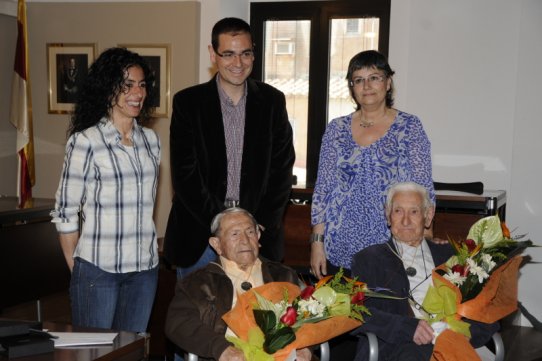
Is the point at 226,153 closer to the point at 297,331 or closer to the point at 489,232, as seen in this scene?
the point at 297,331

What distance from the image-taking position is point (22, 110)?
6.21 m

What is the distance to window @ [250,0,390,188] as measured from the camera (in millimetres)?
5930

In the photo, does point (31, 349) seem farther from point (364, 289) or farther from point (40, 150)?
point (40, 150)

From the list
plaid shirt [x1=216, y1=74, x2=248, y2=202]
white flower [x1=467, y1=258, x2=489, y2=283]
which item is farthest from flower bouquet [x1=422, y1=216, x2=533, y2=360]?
plaid shirt [x1=216, y1=74, x2=248, y2=202]

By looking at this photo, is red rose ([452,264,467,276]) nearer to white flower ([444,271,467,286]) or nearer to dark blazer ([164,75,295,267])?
white flower ([444,271,467,286])

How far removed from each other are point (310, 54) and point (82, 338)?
13.4 ft

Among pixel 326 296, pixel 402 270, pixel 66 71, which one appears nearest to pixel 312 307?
pixel 326 296

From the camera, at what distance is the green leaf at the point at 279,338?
94.6 inches

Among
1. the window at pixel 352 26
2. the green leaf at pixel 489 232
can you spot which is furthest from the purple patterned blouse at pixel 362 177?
the window at pixel 352 26

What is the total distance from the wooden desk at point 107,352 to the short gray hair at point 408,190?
1239 mm

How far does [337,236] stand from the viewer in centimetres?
342

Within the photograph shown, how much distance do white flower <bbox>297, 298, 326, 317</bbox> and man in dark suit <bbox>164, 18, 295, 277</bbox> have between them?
866 mm

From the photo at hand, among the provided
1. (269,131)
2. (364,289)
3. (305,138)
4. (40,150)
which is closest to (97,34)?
(40,150)

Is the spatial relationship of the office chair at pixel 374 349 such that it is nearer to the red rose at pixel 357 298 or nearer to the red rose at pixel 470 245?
the red rose at pixel 357 298
